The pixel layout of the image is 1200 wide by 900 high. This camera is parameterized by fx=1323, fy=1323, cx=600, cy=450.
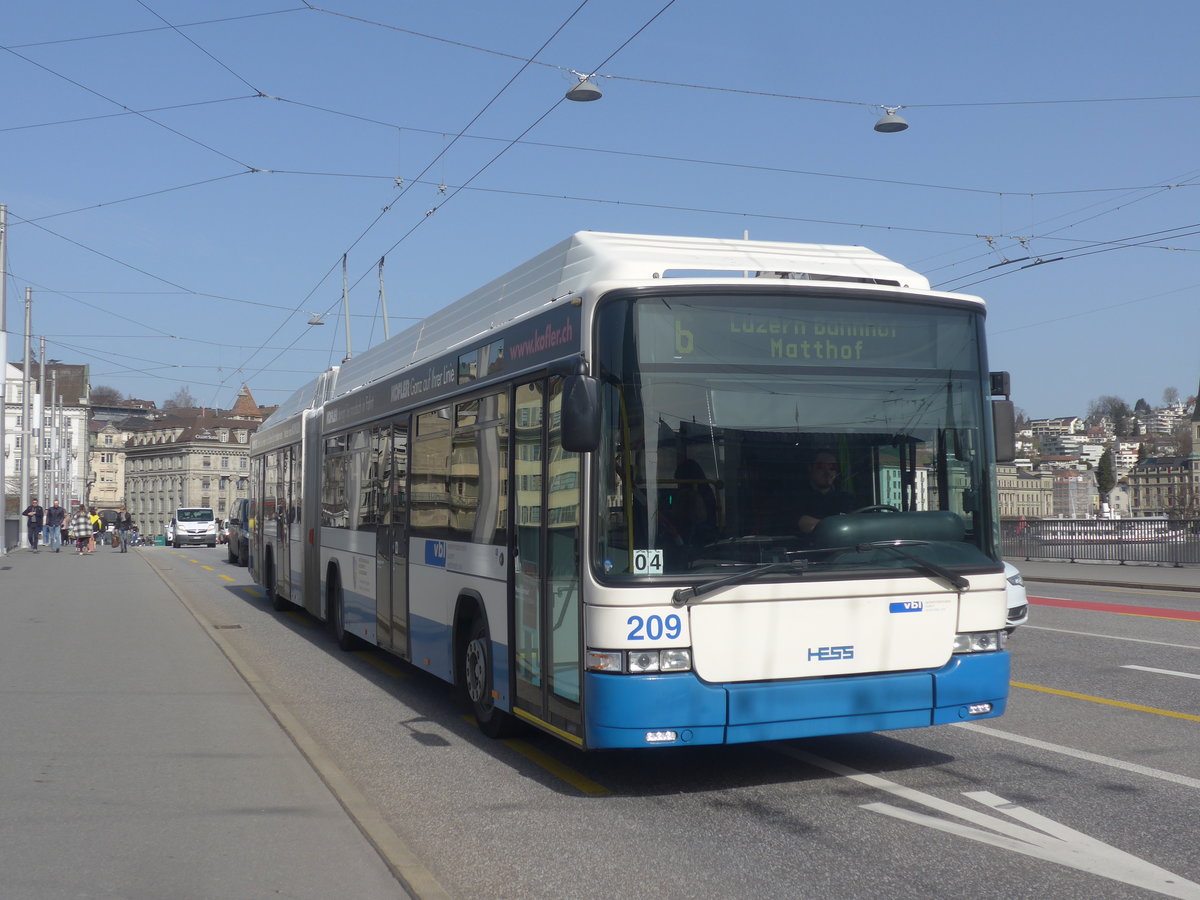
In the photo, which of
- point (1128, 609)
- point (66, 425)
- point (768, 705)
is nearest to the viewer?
point (768, 705)

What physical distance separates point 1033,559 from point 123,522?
36.8 meters

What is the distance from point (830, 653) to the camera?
6.95 meters

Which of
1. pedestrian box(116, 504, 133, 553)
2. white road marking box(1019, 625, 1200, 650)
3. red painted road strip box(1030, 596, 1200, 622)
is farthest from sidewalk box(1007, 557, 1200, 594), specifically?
pedestrian box(116, 504, 133, 553)

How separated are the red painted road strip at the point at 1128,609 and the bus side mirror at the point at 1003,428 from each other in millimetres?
11198

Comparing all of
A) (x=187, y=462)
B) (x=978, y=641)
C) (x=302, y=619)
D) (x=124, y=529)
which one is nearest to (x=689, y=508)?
(x=978, y=641)

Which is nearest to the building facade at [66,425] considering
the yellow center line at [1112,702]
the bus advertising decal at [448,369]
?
the bus advertising decal at [448,369]

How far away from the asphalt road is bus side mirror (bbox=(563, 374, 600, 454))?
6.08 feet

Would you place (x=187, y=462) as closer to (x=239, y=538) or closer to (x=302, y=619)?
(x=239, y=538)

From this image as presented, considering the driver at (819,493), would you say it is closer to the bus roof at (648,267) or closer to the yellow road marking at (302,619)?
the bus roof at (648,267)

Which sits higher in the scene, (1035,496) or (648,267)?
(648,267)

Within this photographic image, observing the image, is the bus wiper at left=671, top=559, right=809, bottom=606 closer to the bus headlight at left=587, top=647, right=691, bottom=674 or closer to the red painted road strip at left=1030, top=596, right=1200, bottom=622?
the bus headlight at left=587, top=647, right=691, bottom=674

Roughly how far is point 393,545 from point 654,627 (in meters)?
5.18

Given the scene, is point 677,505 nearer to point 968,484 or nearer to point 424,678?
point 968,484

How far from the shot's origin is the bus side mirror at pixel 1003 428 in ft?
24.4
